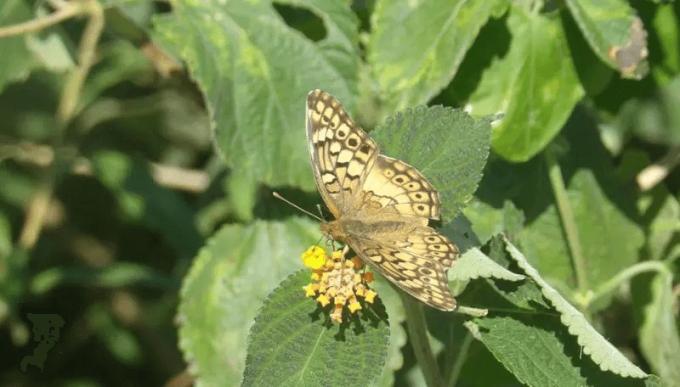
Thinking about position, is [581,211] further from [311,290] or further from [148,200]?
[148,200]

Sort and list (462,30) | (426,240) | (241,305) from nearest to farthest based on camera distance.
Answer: (426,240) → (462,30) → (241,305)

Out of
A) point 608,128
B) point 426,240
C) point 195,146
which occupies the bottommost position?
point 195,146

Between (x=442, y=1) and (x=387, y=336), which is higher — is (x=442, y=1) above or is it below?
above

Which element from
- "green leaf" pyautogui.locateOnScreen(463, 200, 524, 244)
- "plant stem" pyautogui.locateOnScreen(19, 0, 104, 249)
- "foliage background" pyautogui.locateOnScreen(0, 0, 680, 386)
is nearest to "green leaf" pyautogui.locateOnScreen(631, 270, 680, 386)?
"foliage background" pyautogui.locateOnScreen(0, 0, 680, 386)

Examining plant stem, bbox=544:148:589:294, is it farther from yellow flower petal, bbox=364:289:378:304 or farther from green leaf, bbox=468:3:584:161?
yellow flower petal, bbox=364:289:378:304

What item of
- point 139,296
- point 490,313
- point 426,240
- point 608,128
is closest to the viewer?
point 426,240

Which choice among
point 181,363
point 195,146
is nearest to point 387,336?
point 181,363

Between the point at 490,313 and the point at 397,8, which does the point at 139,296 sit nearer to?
the point at 397,8
